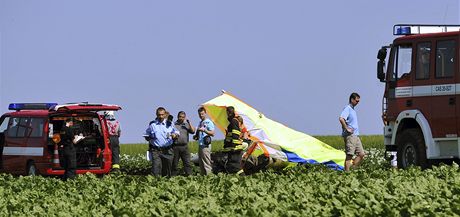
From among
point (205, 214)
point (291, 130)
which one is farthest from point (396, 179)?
point (291, 130)

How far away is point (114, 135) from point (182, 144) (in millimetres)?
2865

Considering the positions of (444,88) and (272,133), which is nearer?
(444,88)

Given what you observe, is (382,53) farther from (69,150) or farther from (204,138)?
(69,150)

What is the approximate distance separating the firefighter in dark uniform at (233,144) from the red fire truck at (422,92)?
308 cm

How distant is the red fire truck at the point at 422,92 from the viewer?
23.1 metres

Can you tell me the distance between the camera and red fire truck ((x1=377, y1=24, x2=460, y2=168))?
23.1 metres

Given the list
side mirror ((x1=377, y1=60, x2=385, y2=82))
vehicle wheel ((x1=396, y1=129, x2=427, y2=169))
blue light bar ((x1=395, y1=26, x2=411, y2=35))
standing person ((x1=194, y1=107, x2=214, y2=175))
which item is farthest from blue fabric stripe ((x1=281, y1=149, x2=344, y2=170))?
blue light bar ((x1=395, y1=26, x2=411, y2=35))

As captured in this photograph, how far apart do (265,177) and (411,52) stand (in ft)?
19.6

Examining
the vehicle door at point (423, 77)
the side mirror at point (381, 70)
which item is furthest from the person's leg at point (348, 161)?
the vehicle door at point (423, 77)

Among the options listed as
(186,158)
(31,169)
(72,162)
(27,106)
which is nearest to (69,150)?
(72,162)

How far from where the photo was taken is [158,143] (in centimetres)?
2570

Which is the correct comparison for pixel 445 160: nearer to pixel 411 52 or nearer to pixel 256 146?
pixel 411 52

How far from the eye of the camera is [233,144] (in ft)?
83.6

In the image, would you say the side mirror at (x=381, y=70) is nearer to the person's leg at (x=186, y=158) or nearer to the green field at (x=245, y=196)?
the person's leg at (x=186, y=158)
